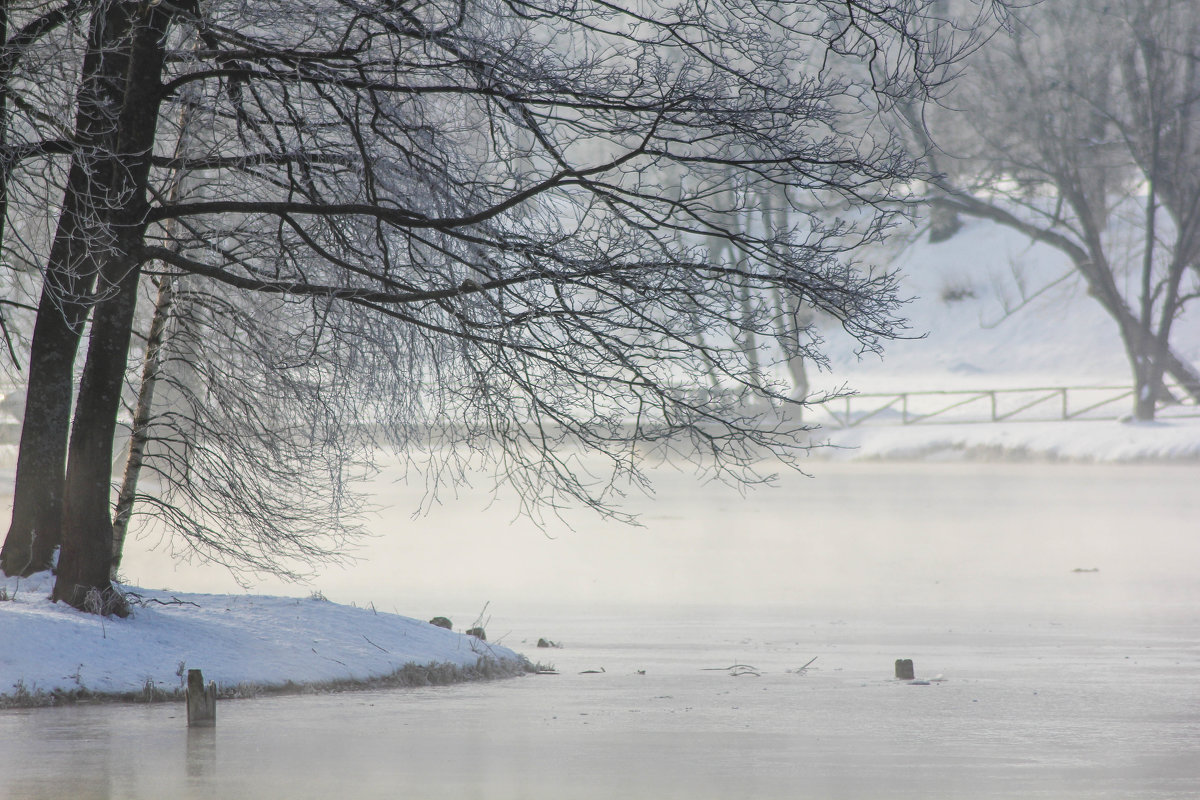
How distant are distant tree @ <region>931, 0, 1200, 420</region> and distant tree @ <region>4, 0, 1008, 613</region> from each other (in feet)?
98.1

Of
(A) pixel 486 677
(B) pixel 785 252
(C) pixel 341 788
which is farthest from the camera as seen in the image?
(A) pixel 486 677

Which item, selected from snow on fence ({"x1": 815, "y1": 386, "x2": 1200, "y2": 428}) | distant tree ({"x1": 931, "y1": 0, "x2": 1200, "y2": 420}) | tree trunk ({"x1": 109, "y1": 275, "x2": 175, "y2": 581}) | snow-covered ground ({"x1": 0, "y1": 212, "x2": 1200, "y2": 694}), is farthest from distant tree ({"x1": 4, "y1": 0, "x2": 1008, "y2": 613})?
snow on fence ({"x1": 815, "y1": 386, "x2": 1200, "y2": 428})

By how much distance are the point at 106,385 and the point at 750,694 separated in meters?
4.93

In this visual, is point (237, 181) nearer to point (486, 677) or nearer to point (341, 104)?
point (341, 104)

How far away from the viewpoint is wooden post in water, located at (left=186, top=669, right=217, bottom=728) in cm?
844

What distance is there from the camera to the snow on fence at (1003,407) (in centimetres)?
4310

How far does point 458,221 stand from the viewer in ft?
31.3

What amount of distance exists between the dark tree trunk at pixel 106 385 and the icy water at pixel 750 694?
4.89 ft

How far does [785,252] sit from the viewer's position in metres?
10.3

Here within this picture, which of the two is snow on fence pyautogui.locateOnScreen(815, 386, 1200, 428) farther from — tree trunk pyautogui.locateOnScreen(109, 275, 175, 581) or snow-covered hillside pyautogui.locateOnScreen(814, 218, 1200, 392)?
tree trunk pyautogui.locateOnScreen(109, 275, 175, 581)

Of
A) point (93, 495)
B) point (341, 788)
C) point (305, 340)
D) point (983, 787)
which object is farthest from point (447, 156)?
point (983, 787)

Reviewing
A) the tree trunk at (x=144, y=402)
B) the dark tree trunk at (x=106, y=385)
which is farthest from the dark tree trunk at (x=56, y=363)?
the tree trunk at (x=144, y=402)

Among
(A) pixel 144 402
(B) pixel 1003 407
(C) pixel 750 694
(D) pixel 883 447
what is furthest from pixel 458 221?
(B) pixel 1003 407

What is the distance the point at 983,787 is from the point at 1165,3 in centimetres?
3757
